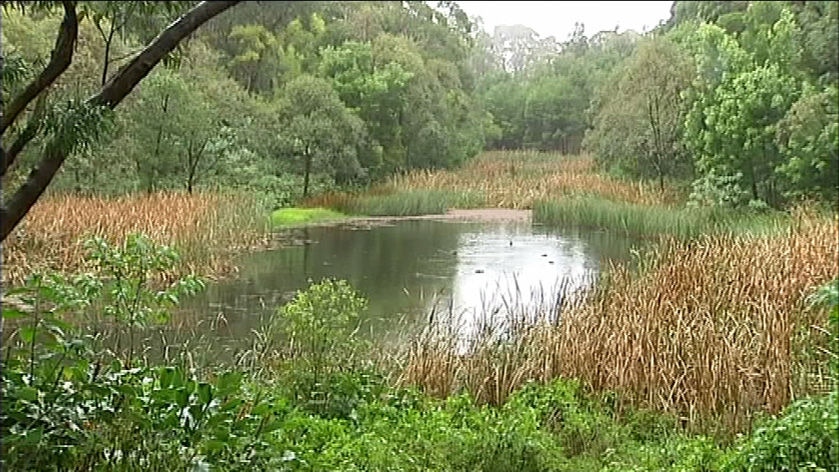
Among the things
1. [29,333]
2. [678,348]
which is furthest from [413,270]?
[29,333]

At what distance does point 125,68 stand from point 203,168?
11338 millimetres

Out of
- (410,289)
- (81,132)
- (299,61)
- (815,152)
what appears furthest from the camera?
(299,61)

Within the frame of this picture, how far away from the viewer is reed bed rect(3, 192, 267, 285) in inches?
301

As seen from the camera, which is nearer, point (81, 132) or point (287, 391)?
point (81, 132)

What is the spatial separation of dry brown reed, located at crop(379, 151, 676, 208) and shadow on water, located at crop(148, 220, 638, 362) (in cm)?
204

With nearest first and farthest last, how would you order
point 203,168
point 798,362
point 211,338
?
point 798,362, point 211,338, point 203,168

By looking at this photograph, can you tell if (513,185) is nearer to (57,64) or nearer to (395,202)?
(395,202)

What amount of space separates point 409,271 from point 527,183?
9145 mm

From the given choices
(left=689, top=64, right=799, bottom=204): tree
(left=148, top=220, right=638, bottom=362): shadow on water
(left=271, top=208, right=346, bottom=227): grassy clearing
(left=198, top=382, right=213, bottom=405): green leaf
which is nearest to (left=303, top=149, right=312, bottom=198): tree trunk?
(left=271, top=208, right=346, bottom=227): grassy clearing

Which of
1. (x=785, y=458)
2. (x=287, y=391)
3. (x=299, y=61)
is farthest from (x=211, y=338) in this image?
(x=299, y=61)

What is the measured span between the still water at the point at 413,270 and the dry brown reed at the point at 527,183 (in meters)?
2.05

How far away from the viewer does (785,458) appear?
7.53 feet

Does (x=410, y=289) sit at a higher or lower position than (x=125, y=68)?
lower

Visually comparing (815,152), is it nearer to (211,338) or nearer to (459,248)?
(459,248)
